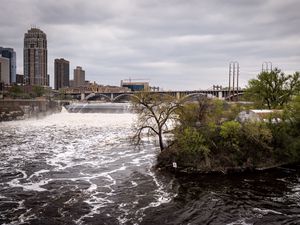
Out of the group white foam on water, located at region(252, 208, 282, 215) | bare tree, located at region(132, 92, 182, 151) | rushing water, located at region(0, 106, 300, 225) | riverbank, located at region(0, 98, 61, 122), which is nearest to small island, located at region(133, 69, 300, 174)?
bare tree, located at region(132, 92, 182, 151)

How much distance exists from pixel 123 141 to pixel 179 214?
1239 inches

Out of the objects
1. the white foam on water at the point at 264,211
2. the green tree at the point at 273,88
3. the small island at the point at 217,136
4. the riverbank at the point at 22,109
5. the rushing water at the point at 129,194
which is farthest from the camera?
the riverbank at the point at 22,109

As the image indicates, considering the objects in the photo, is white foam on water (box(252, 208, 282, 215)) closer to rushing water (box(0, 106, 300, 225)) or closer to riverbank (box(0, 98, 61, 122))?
rushing water (box(0, 106, 300, 225))

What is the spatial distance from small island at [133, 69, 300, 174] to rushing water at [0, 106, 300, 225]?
218 centimetres

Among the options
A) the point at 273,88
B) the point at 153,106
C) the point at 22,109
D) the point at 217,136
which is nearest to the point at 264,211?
the point at 217,136

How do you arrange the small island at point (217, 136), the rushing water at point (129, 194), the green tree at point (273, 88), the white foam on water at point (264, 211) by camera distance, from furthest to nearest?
1. the green tree at point (273, 88)
2. the small island at point (217, 136)
3. the white foam on water at point (264, 211)
4. the rushing water at point (129, 194)

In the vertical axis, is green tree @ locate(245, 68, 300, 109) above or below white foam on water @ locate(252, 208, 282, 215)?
above

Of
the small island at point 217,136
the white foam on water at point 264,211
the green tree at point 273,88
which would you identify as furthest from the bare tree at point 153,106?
the green tree at point 273,88

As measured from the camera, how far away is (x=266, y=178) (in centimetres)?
3069

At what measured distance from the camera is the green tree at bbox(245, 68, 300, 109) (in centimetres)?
5747

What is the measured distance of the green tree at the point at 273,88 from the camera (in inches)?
2263

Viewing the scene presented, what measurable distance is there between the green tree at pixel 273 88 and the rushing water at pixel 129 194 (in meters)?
26.3

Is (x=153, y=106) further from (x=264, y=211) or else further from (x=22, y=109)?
(x=22, y=109)

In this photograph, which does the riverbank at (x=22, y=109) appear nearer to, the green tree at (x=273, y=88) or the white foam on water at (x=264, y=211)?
the green tree at (x=273, y=88)
